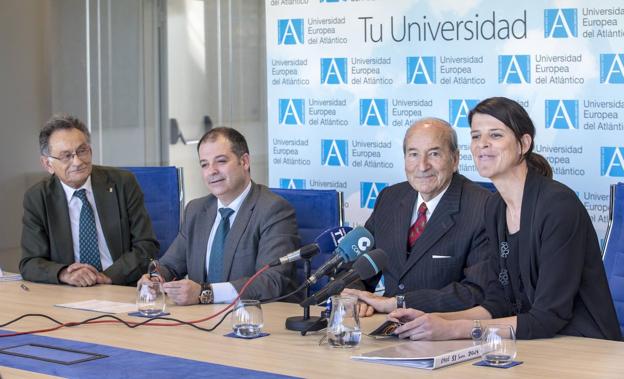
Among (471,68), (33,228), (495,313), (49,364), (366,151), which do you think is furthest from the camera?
(366,151)

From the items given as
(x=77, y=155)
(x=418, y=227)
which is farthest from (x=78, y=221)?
(x=418, y=227)

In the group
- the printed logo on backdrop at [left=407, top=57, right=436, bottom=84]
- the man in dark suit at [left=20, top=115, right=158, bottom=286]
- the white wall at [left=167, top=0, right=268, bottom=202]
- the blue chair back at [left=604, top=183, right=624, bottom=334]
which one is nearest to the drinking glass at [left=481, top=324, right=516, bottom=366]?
the blue chair back at [left=604, top=183, right=624, bottom=334]

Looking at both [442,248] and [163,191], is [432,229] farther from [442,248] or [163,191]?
[163,191]

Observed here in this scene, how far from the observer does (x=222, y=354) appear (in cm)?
276

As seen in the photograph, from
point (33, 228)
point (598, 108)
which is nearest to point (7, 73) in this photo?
point (33, 228)

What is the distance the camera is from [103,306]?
3.54 meters

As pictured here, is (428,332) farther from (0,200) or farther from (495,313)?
(0,200)

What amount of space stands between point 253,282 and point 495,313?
0.93 metres

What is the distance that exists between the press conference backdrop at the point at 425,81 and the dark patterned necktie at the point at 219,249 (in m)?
1.85

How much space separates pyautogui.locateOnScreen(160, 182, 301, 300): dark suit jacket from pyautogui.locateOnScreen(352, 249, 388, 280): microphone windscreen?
0.96m

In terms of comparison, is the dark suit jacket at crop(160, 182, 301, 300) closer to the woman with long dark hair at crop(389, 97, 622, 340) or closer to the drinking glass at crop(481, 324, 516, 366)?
the woman with long dark hair at crop(389, 97, 622, 340)

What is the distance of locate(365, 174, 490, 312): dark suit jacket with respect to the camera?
3529 millimetres

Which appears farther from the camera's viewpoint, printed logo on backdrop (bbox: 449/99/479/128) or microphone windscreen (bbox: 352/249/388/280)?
printed logo on backdrop (bbox: 449/99/479/128)

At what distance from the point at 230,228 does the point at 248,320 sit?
1094 mm
